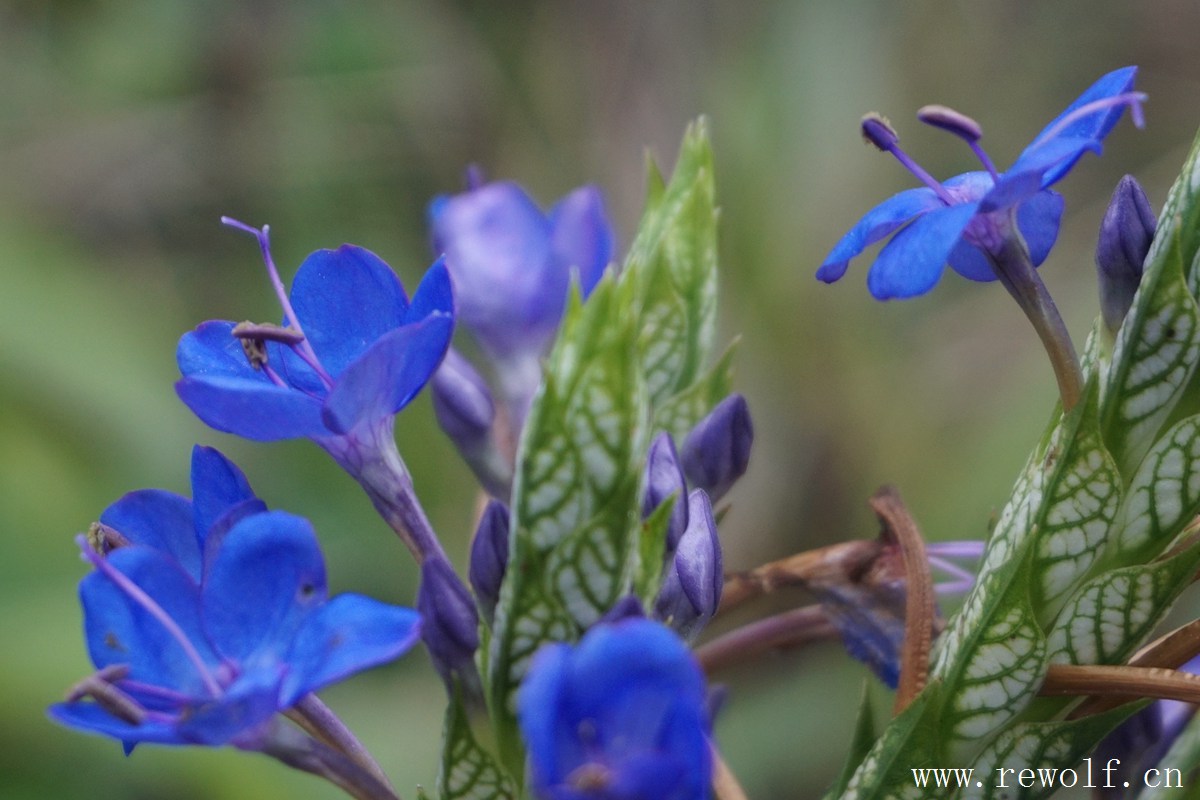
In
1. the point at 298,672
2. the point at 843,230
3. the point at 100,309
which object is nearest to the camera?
the point at 298,672

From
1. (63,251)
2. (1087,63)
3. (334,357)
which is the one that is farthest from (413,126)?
(334,357)

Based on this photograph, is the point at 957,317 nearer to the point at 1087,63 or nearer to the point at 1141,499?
the point at 1087,63

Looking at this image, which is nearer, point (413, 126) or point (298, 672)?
point (298, 672)

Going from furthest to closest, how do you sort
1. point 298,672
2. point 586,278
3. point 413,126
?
1. point 413,126
2. point 586,278
3. point 298,672

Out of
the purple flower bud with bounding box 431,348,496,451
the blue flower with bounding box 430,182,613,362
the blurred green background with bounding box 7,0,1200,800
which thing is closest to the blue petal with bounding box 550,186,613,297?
the blue flower with bounding box 430,182,613,362

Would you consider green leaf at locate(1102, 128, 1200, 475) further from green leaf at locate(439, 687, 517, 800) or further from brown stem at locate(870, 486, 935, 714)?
green leaf at locate(439, 687, 517, 800)
